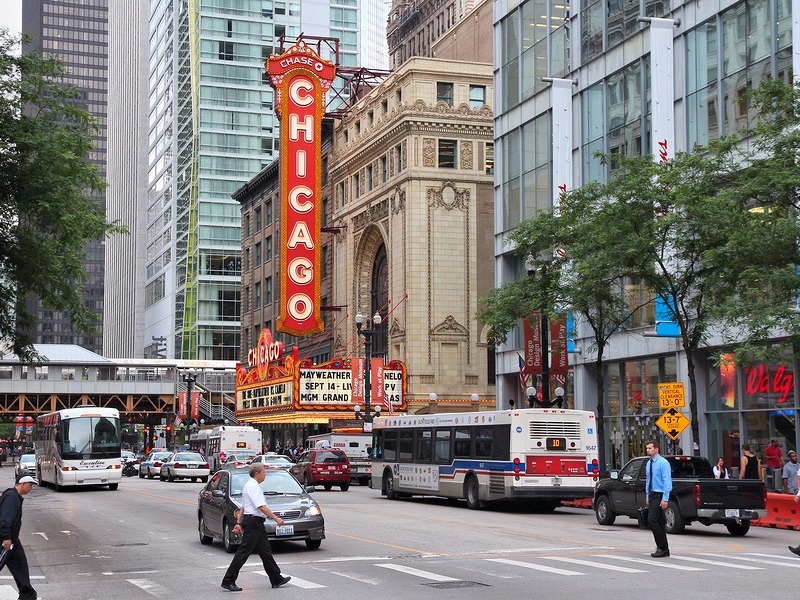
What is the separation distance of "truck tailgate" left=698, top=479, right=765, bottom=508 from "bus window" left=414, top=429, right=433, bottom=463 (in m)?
13.7

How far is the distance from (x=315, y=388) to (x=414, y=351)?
6396mm

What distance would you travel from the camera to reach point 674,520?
83.1 ft

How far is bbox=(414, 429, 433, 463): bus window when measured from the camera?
37.2 metres

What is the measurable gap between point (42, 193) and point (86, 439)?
26.2 meters

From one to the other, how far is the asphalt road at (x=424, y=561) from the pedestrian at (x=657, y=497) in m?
0.33

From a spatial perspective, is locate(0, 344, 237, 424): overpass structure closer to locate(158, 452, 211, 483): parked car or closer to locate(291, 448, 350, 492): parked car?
locate(158, 452, 211, 483): parked car

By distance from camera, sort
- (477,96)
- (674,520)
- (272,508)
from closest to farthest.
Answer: (272,508) → (674,520) → (477,96)

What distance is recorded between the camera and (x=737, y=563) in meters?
18.7

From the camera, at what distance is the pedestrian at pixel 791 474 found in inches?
1217

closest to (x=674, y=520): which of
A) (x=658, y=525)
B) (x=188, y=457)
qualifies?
(x=658, y=525)

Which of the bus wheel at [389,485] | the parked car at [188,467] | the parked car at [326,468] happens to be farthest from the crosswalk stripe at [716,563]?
the parked car at [188,467]

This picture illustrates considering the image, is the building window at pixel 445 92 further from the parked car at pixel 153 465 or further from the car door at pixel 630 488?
the car door at pixel 630 488

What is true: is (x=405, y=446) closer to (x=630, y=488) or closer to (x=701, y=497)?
(x=630, y=488)

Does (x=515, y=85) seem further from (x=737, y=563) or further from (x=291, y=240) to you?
(x=737, y=563)
